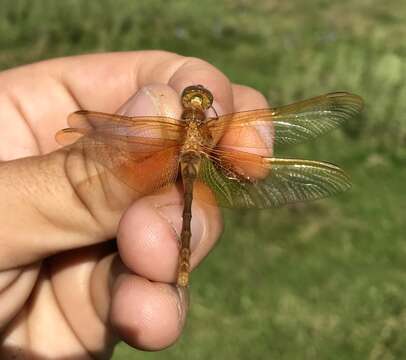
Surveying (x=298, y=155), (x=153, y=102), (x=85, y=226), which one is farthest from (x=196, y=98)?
(x=298, y=155)

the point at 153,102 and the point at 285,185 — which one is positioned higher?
the point at 153,102

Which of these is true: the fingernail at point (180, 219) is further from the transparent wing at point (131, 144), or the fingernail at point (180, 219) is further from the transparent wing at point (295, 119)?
the transparent wing at point (295, 119)

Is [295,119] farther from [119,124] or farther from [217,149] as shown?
[119,124]

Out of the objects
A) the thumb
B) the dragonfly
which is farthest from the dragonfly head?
the thumb

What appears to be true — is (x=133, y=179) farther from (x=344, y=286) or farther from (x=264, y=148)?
(x=344, y=286)

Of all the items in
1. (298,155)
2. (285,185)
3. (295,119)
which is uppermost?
(295,119)

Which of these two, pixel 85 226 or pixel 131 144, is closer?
pixel 85 226

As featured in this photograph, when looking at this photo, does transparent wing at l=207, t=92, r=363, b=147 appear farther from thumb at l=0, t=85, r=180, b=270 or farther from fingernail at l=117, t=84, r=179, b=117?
thumb at l=0, t=85, r=180, b=270
